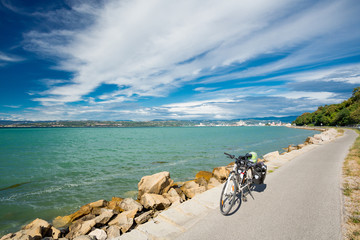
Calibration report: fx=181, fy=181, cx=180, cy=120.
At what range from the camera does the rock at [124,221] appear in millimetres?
6492

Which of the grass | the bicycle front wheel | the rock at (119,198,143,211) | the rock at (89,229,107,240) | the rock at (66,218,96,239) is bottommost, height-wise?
the rock at (66,218,96,239)

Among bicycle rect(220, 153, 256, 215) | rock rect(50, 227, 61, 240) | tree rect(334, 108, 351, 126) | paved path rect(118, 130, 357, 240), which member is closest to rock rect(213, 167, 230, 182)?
paved path rect(118, 130, 357, 240)

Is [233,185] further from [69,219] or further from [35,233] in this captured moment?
[69,219]

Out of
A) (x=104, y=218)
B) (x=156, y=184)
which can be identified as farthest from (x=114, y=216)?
(x=156, y=184)

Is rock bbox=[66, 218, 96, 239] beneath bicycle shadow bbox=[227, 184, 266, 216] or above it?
beneath

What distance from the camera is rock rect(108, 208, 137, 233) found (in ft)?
21.3

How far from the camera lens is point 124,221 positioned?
6.78m

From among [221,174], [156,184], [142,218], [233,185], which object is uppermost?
[233,185]

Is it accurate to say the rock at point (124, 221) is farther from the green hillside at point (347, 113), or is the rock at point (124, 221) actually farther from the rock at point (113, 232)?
the green hillside at point (347, 113)

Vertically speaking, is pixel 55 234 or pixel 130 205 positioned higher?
pixel 130 205

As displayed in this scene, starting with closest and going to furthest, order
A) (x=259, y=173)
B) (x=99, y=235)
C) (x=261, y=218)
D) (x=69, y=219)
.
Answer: (x=261, y=218) → (x=99, y=235) → (x=259, y=173) → (x=69, y=219)

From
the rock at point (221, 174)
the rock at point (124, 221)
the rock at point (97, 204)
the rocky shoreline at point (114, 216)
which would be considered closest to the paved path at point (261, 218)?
the rocky shoreline at point (114, 216)

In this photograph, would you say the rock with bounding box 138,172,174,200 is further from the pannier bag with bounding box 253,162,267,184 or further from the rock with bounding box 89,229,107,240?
the pannier bag with bounding box 253,162,267,184

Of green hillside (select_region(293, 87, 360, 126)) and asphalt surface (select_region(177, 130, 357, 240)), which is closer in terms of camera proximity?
asphalt surface (select_region(177, 130, 357, 240))
